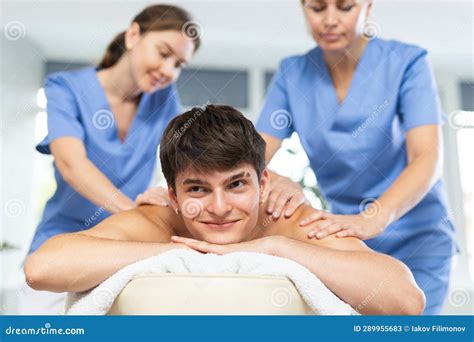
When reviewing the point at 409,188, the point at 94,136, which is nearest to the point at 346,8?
the point at 409,188

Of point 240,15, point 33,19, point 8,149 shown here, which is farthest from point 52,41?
point 240,15

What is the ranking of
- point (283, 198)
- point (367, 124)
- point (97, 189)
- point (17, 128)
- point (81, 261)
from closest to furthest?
1. point (81, 261)
2. point (283, 198)
3. point (97, 189)
4. point (367, 124)
5. point (17, 128)

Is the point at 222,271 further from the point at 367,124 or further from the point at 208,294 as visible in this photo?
the point at 367,124

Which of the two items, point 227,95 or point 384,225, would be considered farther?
point 227,95

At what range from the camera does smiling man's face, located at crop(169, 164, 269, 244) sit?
905 millimetres

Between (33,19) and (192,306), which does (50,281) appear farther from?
(33,19)

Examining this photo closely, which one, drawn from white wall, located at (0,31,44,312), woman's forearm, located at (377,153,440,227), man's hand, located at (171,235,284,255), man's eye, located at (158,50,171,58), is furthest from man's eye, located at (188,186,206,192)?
white wall, located at (0,31,44,312)

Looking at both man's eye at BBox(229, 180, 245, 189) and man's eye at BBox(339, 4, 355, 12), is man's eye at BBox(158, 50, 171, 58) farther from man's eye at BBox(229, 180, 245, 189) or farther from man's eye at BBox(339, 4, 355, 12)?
man's eye at BBox(229, 180, 245, 189)

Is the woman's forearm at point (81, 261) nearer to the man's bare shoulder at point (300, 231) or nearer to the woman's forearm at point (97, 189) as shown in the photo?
the man's bare shoulder at point (300, 231)

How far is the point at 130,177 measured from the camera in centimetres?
146

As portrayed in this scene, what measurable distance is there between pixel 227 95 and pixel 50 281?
1.87 metres

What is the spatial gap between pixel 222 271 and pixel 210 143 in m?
0.25

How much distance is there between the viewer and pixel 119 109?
1480 mm
